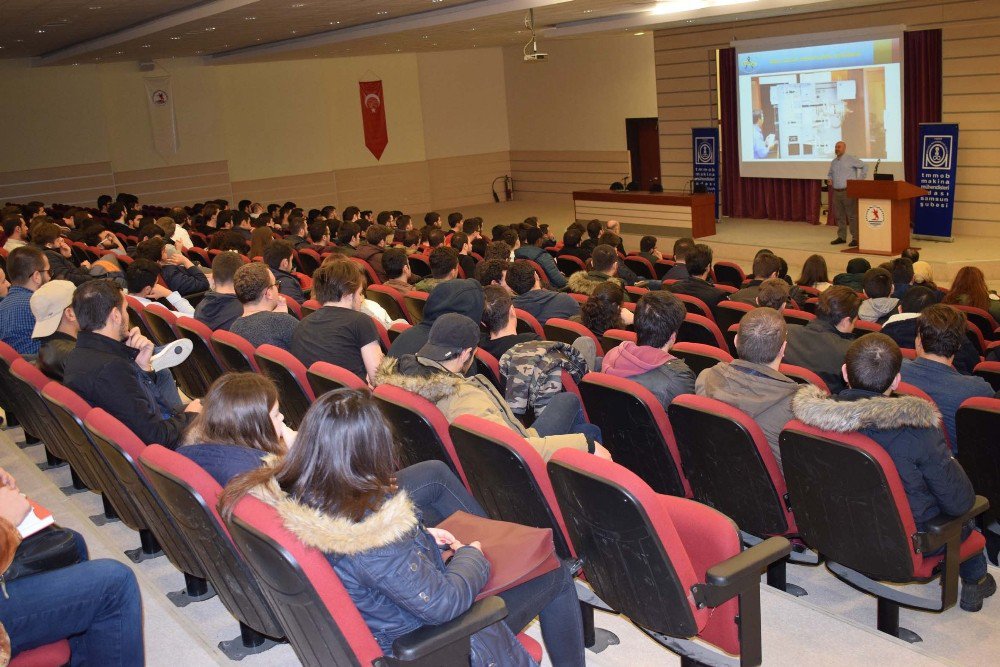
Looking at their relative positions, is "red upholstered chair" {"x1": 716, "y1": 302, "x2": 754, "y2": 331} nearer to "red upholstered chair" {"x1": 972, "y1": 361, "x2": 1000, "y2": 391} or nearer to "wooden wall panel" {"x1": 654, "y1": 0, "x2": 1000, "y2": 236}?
"red upholstered chair" {"x1": 972, "y1": 361, "x2": 1000, "y2": 391}

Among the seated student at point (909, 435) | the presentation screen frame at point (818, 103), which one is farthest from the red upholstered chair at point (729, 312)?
the presentation screen frame at point (818, 103)

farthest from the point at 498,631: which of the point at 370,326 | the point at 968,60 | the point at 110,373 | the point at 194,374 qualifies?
the point at 968,60

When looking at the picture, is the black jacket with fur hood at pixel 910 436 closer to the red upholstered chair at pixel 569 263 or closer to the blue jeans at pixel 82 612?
the blue jeans at pixel 82 612

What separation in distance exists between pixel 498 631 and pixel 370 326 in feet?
8.80

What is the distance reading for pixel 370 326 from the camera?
4.78 metres

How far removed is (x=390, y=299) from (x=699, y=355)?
9.39 feet

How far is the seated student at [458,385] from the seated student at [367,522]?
94 cm

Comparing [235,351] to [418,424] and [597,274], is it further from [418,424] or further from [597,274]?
[597,274]

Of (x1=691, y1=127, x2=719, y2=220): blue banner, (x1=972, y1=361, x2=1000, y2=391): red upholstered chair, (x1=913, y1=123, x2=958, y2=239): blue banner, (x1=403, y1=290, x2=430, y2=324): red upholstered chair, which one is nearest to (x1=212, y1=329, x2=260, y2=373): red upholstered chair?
(x1=403, y1=290, x2=430, y2=324): red upholstered chair

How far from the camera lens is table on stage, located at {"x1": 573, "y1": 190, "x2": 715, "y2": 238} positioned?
14.3 meters

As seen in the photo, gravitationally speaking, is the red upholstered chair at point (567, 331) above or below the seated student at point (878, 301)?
above

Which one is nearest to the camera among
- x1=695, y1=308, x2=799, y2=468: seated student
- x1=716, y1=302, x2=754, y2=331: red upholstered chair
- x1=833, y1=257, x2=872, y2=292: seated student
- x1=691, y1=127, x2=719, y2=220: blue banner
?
x1=695, y1=308, x2=799, y2=468: seated student

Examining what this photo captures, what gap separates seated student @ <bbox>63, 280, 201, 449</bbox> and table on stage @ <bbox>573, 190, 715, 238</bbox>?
1122 centimetres

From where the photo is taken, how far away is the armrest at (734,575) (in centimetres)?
220
